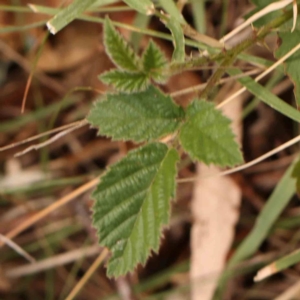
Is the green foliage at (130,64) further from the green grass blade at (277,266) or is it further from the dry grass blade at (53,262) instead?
the dry grass blade at (53,262)

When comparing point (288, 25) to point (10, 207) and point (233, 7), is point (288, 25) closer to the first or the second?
point (233, 7)

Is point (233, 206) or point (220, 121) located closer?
point (220, 121)

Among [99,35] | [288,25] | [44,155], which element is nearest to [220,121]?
[288,25]

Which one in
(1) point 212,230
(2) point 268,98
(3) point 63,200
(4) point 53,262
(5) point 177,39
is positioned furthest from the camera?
(4) point 53,262

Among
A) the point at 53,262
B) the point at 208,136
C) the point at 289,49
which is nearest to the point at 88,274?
the point at 53,262

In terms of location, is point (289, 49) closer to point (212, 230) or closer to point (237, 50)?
point (237, 50)

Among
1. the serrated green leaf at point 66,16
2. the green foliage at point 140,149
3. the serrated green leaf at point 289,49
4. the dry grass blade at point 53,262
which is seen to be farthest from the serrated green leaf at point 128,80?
the dry grass blade at point 53,262
